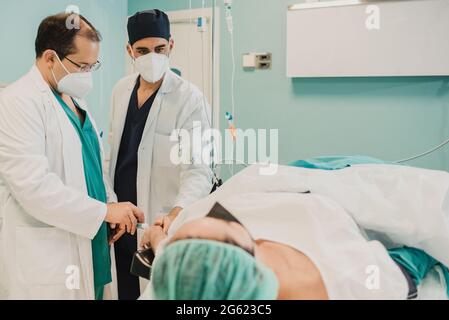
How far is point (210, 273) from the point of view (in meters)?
0.51

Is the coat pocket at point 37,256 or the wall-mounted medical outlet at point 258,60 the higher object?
the wall-mounted medical outlet at point 258,60

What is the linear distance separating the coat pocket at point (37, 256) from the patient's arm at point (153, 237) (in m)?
0.24

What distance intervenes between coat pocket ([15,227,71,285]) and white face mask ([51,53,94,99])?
0.35 meters

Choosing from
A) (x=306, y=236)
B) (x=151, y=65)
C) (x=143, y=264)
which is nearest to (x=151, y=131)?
(x=151, y=65)

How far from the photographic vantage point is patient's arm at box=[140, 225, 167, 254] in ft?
2.85

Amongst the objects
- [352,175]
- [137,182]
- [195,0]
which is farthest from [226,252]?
[195,0]

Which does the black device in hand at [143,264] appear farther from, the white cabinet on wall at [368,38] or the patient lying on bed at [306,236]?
the white cabinet on wall at [368,38]

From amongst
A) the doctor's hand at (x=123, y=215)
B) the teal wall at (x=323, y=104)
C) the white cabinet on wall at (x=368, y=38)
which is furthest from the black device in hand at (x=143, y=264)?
the white cabinet on wall at (x=368, y=38)

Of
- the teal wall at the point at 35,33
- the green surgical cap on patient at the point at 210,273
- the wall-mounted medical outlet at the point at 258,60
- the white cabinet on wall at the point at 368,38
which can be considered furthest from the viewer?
the wall-mounted medical outlet at the point at 258,60

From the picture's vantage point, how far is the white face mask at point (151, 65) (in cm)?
128

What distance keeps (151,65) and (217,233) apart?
87cm

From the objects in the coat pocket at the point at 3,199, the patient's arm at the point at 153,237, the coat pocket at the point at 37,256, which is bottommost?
the coat pocket at the point at 37,256

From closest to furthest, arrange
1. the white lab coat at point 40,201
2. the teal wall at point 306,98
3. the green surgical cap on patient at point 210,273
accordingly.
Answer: the green surgical cap on patient at point 210,273 → the white lab coat at point 40,201 → the teal wall at point 306,98

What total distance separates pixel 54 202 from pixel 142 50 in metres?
0.59
